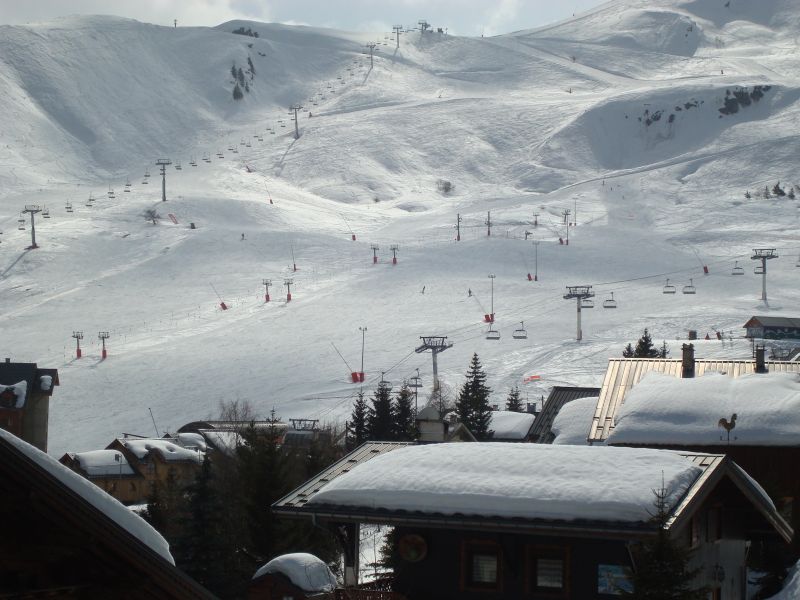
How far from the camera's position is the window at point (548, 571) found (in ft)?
38.7

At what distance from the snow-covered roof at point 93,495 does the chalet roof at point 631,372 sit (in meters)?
16.7

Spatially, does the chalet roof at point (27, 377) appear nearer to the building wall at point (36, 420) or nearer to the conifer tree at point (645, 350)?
the building wall at point (36, 420)

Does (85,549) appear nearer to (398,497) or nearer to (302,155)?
(398,497)

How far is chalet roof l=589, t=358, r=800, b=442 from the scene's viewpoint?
21562 mm

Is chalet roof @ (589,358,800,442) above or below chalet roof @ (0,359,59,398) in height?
above

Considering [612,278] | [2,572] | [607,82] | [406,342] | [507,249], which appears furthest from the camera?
[607,82]

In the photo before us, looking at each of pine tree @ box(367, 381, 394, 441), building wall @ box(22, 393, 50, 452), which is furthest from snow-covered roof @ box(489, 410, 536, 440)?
building wall @ box(22, 393, 50, 452)

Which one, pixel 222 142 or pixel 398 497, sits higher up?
pixel 222 142

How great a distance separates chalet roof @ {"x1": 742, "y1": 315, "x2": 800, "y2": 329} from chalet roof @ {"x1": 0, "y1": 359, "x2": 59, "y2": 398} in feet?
105

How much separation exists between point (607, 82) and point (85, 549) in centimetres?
19888

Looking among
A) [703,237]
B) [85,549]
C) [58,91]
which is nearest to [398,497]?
[85,549]

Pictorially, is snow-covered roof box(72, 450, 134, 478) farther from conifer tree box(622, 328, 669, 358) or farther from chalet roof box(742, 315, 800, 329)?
chalet roof box(742, 315, 800, 329)

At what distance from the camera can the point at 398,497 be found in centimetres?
1166

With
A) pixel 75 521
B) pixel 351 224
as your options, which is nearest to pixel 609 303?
pixel 351 224
